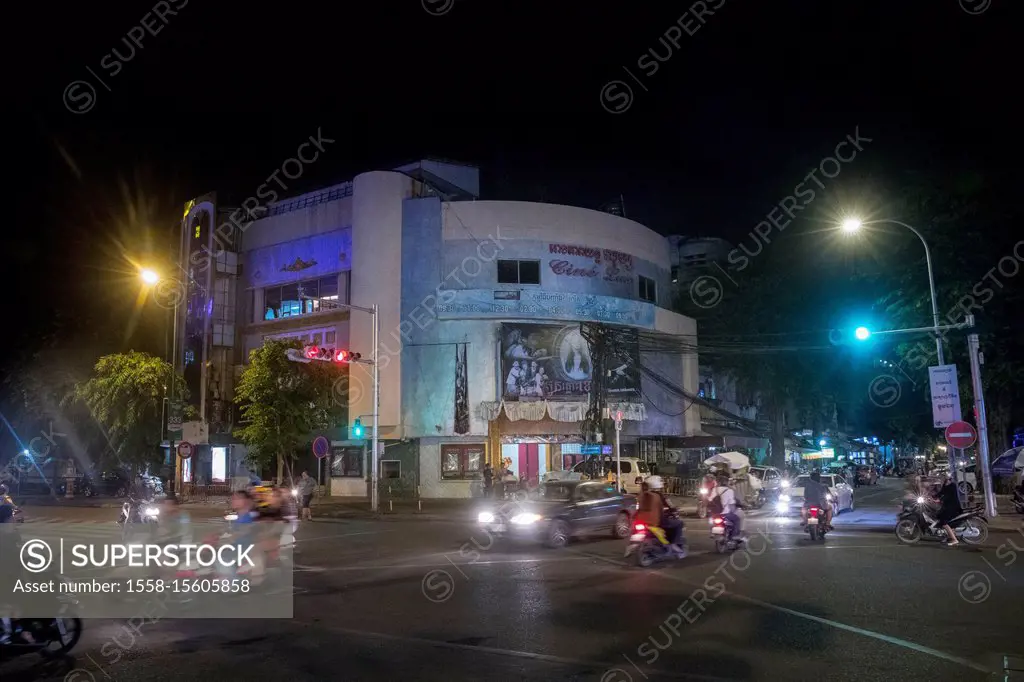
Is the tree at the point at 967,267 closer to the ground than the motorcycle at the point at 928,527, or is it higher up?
higher up

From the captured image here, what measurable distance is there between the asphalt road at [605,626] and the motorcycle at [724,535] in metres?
1.02

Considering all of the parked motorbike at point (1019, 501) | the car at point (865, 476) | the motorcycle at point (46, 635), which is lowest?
the car at point (865, 476)

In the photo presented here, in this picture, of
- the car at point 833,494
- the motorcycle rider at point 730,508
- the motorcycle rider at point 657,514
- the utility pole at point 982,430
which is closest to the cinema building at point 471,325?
the car at point 833,494

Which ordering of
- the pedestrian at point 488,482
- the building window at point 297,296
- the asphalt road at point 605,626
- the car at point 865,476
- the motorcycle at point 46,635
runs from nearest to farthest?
the asphalt road at point 605,626 < the motorcycle at point 46,635 < the pedestrian at point 488,482 < the building window at point 297,296 < the car at point 865,476

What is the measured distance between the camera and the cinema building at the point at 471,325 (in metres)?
34.7

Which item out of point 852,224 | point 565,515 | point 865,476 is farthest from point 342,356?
point 865,476

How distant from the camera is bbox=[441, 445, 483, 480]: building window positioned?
34688mm

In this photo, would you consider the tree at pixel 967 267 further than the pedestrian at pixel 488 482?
No

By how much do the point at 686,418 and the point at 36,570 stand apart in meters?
36.6

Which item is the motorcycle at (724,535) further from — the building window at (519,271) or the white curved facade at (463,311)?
the building window at (519,271)

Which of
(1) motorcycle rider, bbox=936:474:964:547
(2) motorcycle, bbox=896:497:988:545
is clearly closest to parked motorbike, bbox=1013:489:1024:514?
(2) motorcycle, bbox=896:497:988:545

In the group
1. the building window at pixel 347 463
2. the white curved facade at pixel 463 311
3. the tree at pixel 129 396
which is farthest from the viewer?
the building window at pixel 347 463

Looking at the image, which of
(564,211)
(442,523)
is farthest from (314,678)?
(564,211)

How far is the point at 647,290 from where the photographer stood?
134ft
